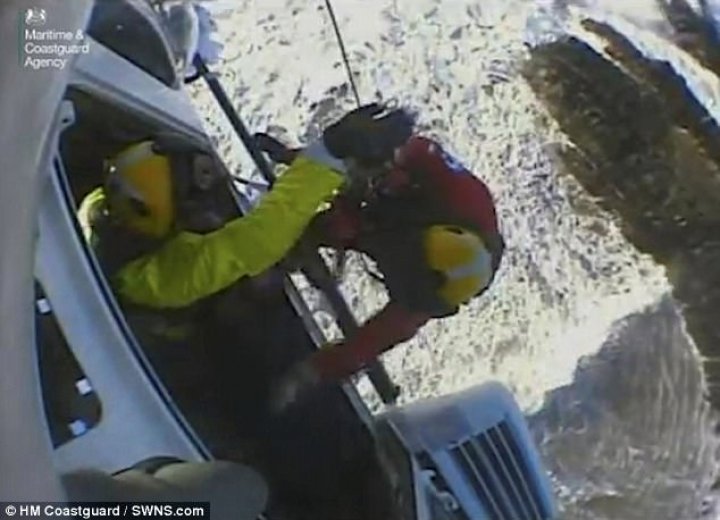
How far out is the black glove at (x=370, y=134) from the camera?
731 mm

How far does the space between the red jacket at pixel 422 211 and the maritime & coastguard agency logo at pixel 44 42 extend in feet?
0.52

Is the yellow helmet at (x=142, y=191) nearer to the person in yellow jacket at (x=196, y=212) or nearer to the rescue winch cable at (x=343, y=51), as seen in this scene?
the person in yellow jacket at (x=196, y=212)

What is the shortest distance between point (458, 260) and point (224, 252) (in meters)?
0.12

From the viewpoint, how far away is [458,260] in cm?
71

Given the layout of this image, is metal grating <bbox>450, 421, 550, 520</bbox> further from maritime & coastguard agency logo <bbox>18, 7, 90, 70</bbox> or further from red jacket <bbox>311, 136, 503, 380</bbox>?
maritime & coastguard agency logo <bbox>18, 7, 90, 70</bbox>

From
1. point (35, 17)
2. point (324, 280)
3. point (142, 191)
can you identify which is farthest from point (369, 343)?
point (35, 17)

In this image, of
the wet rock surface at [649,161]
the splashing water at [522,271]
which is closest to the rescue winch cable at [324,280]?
the splashing water at [522,271]

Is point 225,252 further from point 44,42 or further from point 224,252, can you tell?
point 44,42

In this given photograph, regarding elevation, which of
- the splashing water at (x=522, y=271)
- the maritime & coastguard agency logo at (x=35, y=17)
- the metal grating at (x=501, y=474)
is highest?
the maritime & coastguard agency logo at (x=35, y=17)

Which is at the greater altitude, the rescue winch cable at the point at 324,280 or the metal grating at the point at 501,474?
the rescue winch cable at the point at 324,280

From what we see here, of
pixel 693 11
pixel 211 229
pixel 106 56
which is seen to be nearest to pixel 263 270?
pixel 211 229

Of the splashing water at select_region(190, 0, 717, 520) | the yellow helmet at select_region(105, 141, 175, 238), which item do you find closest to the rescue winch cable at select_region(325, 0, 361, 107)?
the splashing water at select_region(190, 0, 717, 520)

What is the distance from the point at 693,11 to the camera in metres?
0.75

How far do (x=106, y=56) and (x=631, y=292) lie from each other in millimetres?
304
